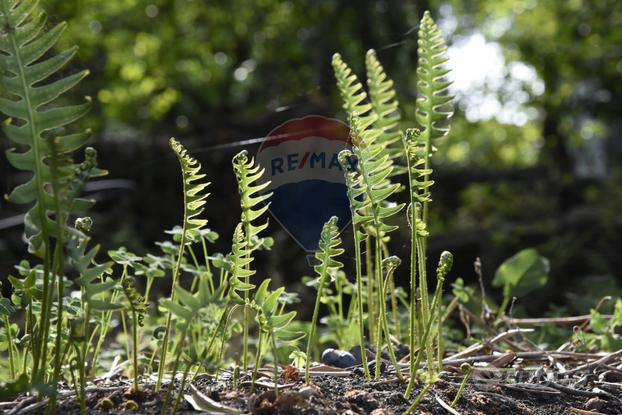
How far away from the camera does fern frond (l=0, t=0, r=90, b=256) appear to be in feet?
3.57

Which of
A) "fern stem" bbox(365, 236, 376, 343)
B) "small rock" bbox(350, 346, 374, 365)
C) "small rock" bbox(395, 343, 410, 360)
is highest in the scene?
"fern stem" bbox(365, 236, 376, 343)

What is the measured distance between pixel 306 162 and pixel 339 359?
1.30ft

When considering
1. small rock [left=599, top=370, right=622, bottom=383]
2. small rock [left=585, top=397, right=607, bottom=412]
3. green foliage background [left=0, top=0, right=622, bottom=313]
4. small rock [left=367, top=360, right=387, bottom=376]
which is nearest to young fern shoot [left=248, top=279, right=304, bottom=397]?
small rock [left=367, top=360, right=387, bottom=376]

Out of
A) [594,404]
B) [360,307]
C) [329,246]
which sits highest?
[329,246]

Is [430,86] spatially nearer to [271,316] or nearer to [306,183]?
[306,183]

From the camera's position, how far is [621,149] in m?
10.6

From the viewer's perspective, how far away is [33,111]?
113 cm

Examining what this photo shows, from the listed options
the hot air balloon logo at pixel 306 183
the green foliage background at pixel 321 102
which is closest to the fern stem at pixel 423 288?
the hot air balloon logo at pixel 306 183

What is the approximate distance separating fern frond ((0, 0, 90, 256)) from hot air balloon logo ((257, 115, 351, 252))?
49 cm

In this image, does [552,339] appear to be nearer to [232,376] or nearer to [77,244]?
[232,376]

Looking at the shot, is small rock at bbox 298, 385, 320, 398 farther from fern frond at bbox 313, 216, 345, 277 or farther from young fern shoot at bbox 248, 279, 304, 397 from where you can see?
fern frond at bbox 313, 216, 345, 277

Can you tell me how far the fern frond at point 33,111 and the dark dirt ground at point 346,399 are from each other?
275 mm

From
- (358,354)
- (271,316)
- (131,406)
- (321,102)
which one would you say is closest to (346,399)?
(271,316)

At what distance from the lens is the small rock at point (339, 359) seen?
1562 mm
